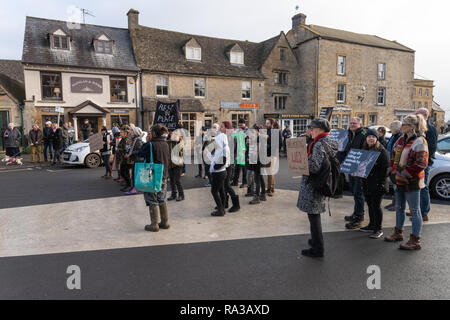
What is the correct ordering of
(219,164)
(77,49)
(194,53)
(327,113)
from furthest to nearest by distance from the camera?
(194,53) → (77,49) → (327,113) → (219,164)

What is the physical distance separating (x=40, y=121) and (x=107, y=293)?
20552mm

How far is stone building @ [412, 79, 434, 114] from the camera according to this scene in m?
59.1

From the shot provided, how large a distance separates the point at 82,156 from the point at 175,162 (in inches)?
309

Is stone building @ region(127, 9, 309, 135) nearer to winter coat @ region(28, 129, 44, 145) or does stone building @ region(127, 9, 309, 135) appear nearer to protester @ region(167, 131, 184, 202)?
winter coat @ region(28, 129, 44, 145)

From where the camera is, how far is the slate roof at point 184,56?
2433 cm

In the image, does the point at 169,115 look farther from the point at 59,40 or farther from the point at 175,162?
the point at 59,40

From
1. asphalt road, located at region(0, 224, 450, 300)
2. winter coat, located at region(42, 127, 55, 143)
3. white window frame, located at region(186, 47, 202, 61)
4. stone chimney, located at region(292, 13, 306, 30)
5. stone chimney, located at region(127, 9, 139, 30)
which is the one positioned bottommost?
asphalt road, located at region(0, 224, 450, 300)

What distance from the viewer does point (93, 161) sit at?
13.6 metres

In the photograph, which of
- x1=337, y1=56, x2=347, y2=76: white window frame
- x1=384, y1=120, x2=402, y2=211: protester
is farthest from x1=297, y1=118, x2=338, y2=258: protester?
x1=337, y1=56, x2=347, y2=76: white window frame

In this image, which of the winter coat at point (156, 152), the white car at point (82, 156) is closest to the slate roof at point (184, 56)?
the white car at point (82, 156)

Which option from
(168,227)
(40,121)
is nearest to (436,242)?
(168,227)

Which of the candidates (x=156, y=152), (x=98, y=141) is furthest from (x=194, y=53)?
(x=156, y=152)
